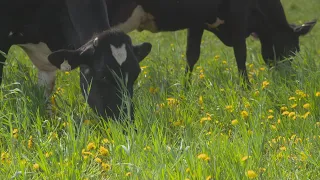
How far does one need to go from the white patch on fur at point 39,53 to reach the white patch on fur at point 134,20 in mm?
1010

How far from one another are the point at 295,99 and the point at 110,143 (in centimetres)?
176

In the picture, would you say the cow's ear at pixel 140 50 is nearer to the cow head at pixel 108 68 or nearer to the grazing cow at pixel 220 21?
the cow head at pixel 108 68

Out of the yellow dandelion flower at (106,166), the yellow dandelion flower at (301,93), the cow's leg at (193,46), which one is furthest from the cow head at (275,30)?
the yellow dandelion flower at (106,166)

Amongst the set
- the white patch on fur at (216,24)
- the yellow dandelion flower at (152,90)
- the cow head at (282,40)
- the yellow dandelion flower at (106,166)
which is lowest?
Result: the cow head at (282,40)

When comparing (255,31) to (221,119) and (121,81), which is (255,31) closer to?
(221,119)

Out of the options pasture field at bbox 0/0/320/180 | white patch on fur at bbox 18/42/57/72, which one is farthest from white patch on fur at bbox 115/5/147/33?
white patch on fur at bbox 18/42/57/72

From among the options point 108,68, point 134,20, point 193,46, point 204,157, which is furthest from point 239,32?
point 204,157

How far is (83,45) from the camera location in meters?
5.17

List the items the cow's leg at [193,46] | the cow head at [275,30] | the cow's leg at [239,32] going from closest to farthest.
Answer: the cow's leg at [239,32]
the cow's leg at [193,46]
the cow head at [275,30]

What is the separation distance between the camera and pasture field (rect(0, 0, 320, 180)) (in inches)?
143

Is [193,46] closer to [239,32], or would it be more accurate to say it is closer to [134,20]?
[239,32]

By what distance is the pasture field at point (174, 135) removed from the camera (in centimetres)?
364

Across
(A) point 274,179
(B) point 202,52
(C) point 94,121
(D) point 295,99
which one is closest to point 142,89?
(C) point 94,121

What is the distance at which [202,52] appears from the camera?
9.32 metres
